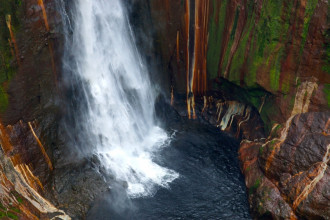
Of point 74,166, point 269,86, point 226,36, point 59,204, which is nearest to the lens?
point 59,204

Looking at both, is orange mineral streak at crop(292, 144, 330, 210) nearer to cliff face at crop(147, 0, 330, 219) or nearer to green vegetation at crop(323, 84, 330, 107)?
cliff face at crop(147, 0, 330, 219)

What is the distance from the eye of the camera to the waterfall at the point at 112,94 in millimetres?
12273

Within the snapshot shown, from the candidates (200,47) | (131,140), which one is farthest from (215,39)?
(131,140)

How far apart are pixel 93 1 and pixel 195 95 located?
6824 millimetres

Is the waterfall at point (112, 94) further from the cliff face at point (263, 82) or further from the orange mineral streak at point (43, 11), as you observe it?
the cliff face at point (263, 82)

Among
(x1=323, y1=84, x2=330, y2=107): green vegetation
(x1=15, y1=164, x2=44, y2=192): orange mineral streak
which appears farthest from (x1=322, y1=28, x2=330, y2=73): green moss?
(x1=15, y1=164, x2=44, y2=192): orange mineral streak

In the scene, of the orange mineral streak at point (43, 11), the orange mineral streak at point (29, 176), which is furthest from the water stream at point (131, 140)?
the orange mineral streak at point (29, 176)

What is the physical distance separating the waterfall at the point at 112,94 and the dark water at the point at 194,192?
48 centimetres

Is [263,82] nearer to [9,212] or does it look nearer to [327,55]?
[327,55]

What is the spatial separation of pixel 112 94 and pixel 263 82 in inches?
256

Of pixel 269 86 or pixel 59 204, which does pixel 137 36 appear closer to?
pixel 269 86

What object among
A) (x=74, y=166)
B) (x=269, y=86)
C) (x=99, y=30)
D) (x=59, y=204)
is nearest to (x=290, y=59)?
(x=269, y=86)

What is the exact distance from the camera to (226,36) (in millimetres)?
14445

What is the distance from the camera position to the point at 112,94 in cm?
1391
